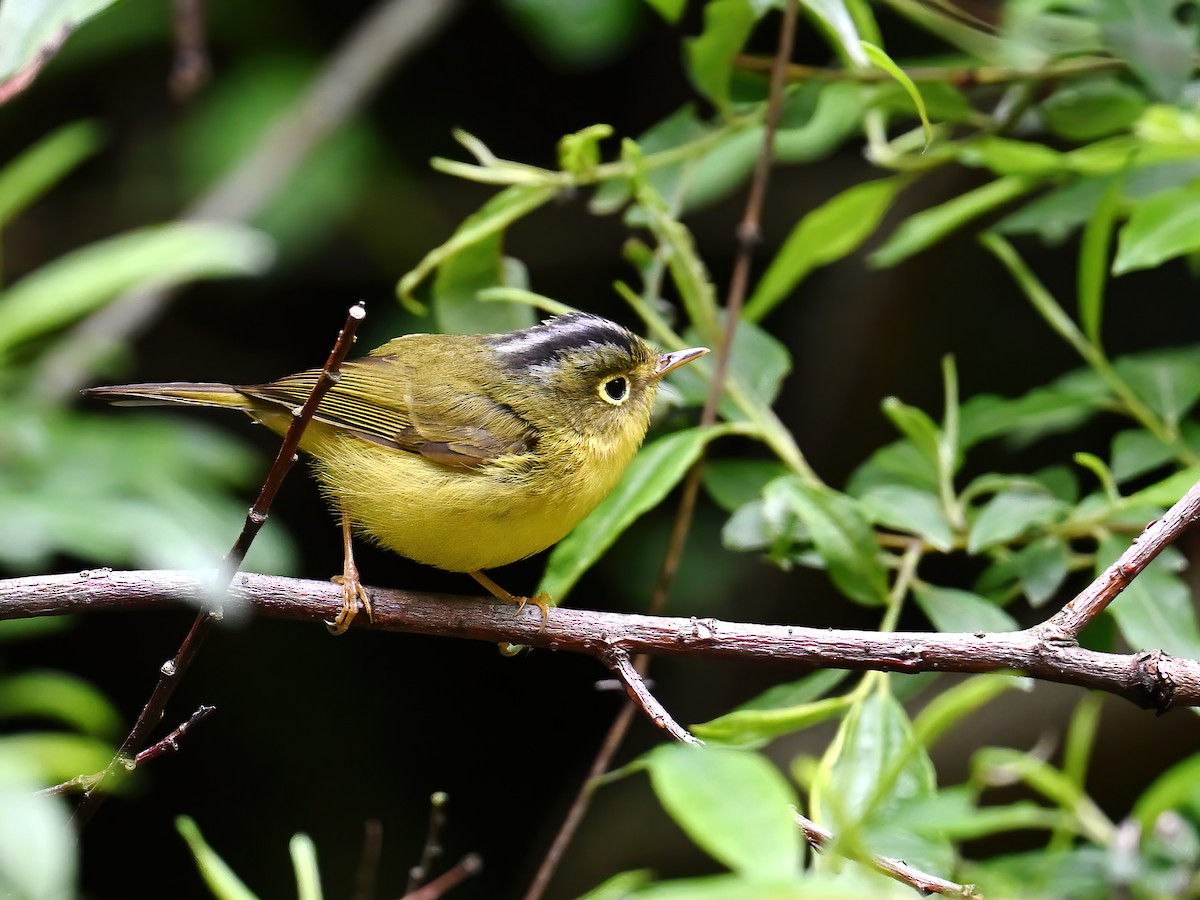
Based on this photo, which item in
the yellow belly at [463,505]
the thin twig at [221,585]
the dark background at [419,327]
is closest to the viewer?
the thin twig at [221,585]

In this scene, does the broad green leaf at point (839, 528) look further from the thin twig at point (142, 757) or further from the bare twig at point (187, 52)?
the bare twig at point (187, 52)

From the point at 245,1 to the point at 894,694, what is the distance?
408 centimetres

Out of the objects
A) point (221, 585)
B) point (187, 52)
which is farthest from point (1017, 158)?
point (187, 52)

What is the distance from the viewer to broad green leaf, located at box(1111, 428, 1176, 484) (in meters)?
2.85

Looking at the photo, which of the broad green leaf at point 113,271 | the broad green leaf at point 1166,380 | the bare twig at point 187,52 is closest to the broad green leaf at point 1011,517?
the broad green leaf at point 1166,380

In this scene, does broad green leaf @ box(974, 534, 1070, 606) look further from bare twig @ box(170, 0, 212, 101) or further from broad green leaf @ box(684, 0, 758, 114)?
bare twig @ box(170, 0, 212, 101)

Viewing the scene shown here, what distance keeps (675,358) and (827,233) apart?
1.66 feet

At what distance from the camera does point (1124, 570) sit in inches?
82.0

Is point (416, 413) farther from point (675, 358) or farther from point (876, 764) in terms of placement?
point (876, 764)

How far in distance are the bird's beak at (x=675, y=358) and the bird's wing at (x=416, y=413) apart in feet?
1.15

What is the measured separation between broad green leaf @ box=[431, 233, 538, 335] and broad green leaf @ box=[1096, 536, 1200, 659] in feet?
5.01

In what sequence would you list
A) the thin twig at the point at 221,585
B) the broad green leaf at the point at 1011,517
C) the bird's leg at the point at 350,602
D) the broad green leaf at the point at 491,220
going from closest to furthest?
the thin twig at the point at 221,585 → the bird's leg at the point at 350,602 → the broad green leaf at the point at 1011,517 → the broad green leaf at the point at 491,220

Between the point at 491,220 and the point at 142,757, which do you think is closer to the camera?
the point at 142,757

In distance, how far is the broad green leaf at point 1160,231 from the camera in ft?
8.41
